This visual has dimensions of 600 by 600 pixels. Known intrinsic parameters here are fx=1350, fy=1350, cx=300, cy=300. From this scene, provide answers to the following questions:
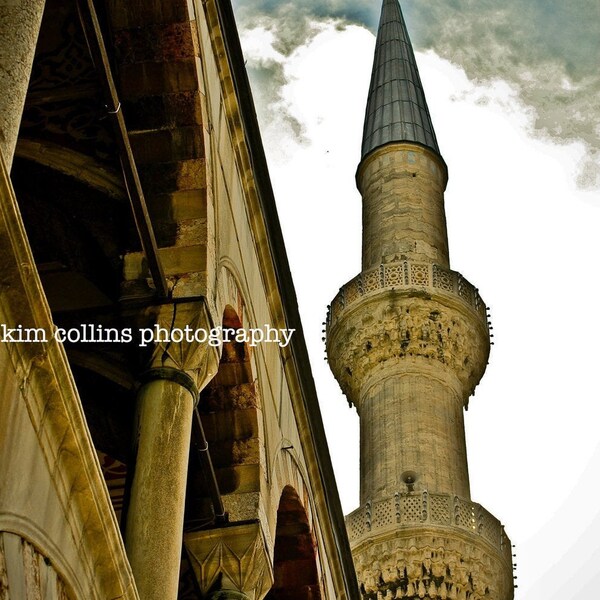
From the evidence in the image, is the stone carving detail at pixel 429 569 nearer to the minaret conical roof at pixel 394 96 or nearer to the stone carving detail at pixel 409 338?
the stone carving detail at pixel 409 338

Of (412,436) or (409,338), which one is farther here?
(409,338)

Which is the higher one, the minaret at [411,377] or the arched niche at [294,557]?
the minaret at [411,377]

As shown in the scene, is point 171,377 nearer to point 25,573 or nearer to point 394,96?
point 25,573

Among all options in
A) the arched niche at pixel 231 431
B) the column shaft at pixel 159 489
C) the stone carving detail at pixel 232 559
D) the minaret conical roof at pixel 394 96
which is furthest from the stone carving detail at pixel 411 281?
the column shaft at pixel 159 489

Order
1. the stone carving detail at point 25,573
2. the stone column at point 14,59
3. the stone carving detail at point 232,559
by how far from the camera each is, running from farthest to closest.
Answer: the stone carving detail at point 232,559 → the stone column at point 14,59 → the stone carving detail at point 25,573

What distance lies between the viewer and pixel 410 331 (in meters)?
16.4

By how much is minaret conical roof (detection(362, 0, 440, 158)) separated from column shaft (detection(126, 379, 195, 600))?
13.1 m

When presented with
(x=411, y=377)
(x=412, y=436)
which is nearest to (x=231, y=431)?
(x=412, y=436)

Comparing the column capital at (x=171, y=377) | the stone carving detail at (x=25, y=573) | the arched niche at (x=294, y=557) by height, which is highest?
the arched niche at (x=294, y=557)

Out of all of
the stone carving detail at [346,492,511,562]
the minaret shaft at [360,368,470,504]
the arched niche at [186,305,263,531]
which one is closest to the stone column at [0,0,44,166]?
the arched niche at [186,305,263,531]

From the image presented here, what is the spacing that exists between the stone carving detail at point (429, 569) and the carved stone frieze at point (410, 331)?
2.41 m

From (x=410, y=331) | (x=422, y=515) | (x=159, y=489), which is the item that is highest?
(x=410, y=331)

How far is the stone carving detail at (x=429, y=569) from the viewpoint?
14555 millimetres

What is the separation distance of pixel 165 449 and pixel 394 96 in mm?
15149
